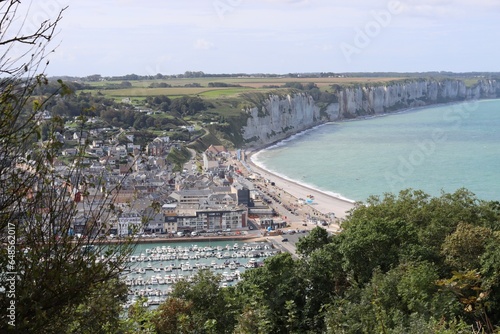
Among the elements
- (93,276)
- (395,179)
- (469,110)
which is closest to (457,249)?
(93,276)

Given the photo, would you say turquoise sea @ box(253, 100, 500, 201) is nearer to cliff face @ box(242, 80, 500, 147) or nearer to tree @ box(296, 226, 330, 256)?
cliff face @ box(242, 80, 500, 147)

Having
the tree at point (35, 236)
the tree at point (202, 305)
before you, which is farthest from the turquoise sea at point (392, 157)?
the tree at point (35, 236)

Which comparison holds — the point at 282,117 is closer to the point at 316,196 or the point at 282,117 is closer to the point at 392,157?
the point at 392,157

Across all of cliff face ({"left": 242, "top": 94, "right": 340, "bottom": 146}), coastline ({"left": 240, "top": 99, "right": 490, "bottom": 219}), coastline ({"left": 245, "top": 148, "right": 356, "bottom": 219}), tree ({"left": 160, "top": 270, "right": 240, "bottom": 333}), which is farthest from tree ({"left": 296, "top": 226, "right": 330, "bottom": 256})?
cliff face ({"left": 242, "top": 94, "right": 340, "bottom": 146})

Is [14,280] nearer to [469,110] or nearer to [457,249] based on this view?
[457,249]

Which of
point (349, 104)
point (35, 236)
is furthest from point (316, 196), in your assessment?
point (349, 104)

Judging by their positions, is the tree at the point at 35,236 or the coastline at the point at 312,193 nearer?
the tree at the point at 35,236

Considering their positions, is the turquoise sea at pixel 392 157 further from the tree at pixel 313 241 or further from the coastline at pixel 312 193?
the tree at pixel 313 241
